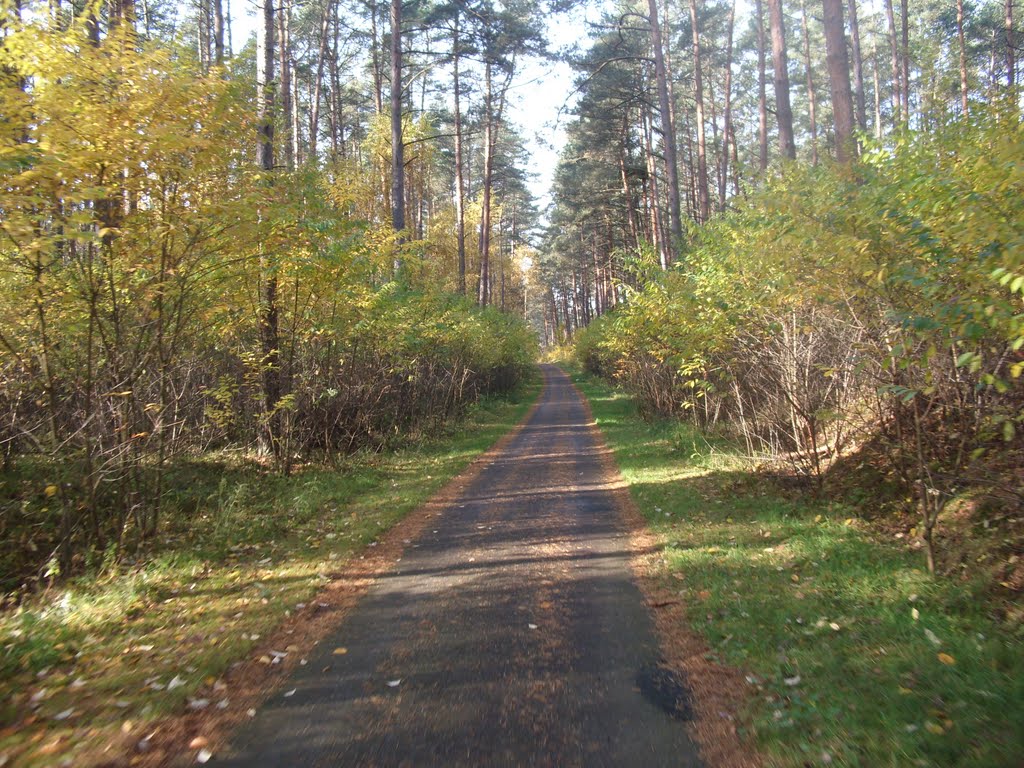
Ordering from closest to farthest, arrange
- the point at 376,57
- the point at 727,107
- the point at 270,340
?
1. the point at 270,340
2. the point at 376,57
3. the point at 727,107

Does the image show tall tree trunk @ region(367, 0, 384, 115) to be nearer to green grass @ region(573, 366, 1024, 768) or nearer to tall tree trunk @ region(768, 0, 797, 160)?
tall tree trunk @ region(768, 0, 797, 160)

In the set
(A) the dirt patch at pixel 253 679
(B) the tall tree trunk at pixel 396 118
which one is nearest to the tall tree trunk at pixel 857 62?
(B) the tall tree trunk at pixel 396 118

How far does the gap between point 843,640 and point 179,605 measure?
16.8ft

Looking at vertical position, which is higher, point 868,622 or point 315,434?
point 315,434

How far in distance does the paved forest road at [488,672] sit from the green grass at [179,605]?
71 cm

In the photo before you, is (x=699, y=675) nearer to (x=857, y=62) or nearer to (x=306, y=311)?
(x=306, y=311)

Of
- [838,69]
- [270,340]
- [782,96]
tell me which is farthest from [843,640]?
[782,96]

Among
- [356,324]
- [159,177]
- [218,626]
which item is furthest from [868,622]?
[356,324]

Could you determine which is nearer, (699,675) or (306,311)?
(699,675)

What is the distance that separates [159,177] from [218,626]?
4208 mm

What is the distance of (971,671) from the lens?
3465mm

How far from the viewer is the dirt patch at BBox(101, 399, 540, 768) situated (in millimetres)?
→ 3152

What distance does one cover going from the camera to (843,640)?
→ 13.3ft

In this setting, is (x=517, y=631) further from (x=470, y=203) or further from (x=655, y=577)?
(x=470, y=203)
